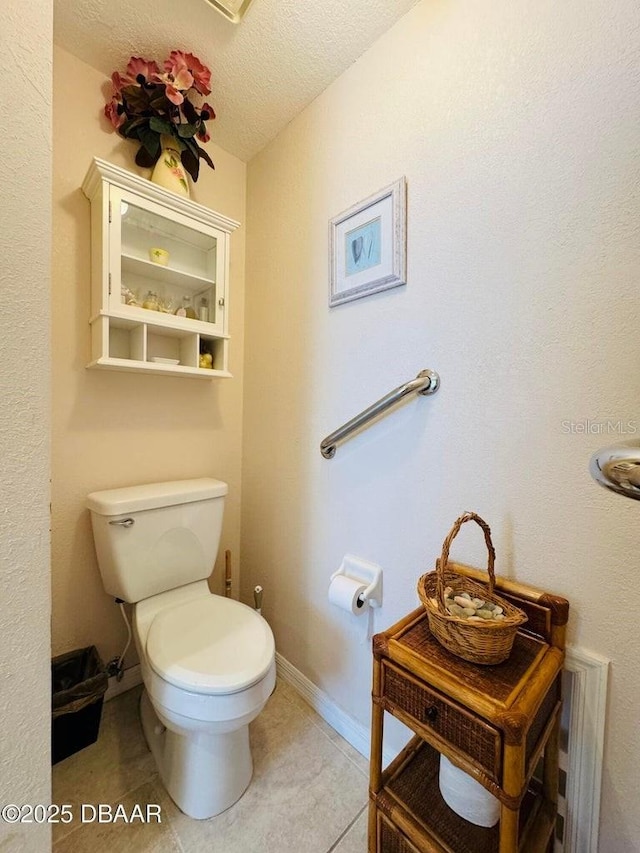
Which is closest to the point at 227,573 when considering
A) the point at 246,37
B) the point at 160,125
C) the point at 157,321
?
the point at 157,321

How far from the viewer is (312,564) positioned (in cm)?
130

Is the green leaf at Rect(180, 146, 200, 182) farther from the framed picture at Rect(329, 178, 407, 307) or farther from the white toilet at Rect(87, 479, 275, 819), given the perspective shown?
the white toilet at Rect(87, 479, 275, 819)

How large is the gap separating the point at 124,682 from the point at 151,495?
32.0 inches

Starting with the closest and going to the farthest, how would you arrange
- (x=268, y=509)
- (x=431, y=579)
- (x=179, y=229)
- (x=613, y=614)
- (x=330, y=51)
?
(x=613, y=614) < (x=431, y=579) < (x=330, y=51) < (x=179, y=229) < (x=268, y=509)

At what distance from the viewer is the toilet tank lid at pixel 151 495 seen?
3.69 ft

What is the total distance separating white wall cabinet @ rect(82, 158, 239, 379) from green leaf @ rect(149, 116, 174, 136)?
0.80ft

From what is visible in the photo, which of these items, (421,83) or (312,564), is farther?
(312,564)

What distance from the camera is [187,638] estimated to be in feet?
3.42

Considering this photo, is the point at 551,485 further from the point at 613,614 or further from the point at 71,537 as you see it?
the point at 71,537

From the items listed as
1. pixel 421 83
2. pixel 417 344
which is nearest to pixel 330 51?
pixel 421 83

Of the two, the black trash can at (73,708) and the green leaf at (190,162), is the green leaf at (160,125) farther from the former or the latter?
the black trash can at (73,708)

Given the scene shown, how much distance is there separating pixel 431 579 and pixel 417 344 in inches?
24.8

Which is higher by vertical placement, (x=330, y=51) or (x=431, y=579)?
(x=330, y=51)

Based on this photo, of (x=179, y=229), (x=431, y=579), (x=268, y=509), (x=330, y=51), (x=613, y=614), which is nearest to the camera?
(x=613, y=614)
